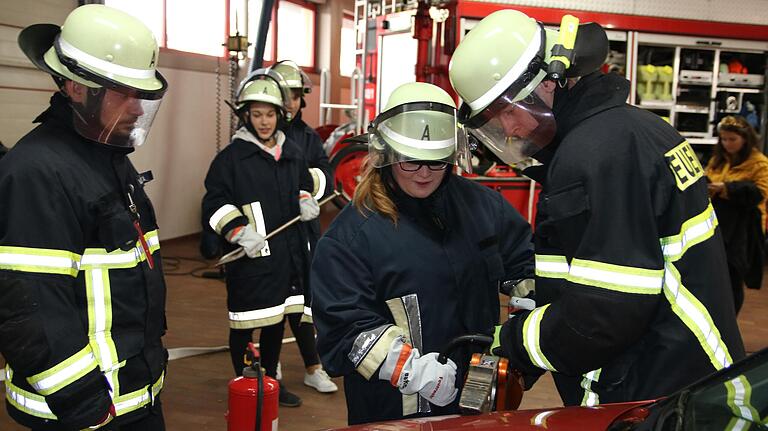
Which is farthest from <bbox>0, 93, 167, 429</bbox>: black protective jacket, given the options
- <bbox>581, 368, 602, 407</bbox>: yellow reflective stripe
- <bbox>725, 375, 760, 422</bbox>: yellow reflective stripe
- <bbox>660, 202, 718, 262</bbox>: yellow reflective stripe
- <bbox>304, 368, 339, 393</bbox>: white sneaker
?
<bbox>304, 368, 339, 393</bbox>: white sneaker

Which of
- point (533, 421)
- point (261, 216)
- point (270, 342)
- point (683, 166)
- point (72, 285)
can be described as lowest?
point (270, 342)

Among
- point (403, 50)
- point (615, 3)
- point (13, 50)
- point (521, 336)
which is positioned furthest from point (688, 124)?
point (521, 336)

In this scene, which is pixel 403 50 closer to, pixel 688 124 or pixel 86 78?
pixel 688 124

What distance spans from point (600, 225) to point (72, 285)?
4.61 ft

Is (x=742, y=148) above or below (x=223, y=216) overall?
above

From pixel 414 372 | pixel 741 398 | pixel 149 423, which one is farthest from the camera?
pixel 149 423

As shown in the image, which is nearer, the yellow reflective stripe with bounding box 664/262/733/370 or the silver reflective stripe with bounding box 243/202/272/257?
the yellow reflective stripe with bounding box 664/262/733/370

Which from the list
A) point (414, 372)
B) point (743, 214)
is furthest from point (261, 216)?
point (743, 214)

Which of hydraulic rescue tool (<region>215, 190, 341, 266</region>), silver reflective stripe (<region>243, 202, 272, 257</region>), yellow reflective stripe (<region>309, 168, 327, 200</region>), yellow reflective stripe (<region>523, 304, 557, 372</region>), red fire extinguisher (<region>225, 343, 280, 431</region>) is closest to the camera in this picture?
yellow reflective stripe (<region>523, 304, 557, 372</region>)

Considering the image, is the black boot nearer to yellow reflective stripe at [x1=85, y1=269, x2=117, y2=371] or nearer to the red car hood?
yellow reflective stripe at [x1=85, y1=269, x2=117, y2=371]

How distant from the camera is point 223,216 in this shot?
3.97 metres

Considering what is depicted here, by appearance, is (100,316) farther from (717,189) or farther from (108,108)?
(717,189)

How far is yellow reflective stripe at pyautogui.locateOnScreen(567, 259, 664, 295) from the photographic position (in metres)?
1.66

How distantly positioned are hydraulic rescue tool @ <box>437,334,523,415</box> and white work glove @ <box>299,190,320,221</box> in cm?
222
